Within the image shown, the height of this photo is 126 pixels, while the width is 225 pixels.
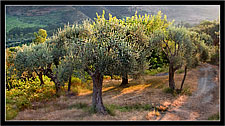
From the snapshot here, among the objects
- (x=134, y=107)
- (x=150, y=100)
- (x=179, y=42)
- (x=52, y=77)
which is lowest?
(x=134, y=107)

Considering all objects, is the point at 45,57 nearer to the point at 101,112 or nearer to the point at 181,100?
the point at 101,112

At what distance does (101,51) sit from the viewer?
11.2 meters

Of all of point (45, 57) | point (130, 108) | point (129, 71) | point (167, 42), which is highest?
point (167, 42)

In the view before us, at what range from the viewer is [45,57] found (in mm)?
19250

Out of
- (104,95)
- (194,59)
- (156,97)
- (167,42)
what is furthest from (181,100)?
(104,95)

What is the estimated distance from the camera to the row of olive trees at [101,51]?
461 inches

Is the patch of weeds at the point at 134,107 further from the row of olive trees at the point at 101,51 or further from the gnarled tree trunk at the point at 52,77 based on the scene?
the gnarled tree trunk at the point at 52,77

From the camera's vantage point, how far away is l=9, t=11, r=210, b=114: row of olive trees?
38.4 feet

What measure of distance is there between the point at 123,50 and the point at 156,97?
330 inches

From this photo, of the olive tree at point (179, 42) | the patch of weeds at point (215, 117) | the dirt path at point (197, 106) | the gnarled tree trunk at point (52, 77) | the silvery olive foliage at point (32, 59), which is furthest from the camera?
the gnarled tree trunk at point (52, 77)

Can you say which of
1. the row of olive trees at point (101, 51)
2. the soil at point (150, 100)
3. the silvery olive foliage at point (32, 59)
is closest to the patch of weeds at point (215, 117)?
the soil at point (150, 100)

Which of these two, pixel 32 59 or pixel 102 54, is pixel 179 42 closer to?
pixel 102 54

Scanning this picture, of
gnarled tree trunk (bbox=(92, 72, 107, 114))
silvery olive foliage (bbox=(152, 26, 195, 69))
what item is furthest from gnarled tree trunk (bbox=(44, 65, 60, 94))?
silvery olive foliage (bbox=(152, 26, 195, 69))

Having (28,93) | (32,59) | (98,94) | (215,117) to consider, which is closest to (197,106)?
(215,117)
